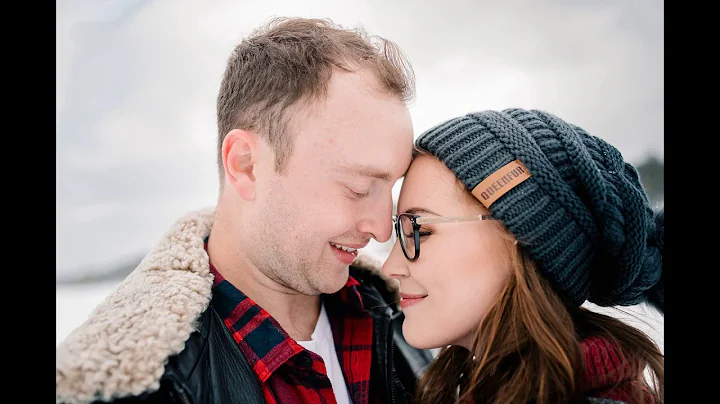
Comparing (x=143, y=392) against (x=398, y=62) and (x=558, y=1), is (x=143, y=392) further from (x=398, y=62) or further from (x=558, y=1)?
(x=558, y=1)

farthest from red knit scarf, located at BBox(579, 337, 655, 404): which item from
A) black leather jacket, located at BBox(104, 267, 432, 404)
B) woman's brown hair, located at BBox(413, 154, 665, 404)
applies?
black leather jacket, located at BBox(104, 267, 432, 404)

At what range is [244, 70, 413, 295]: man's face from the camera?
1460 mm

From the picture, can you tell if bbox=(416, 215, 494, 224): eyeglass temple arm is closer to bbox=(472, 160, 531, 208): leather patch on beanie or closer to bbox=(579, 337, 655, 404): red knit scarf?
bbox=(472, 160, 531, 208): leather patch on beanie

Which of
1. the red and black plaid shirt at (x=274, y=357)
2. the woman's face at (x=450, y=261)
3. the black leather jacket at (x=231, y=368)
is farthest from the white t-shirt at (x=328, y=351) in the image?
the woman's face at (x=450, y=261)

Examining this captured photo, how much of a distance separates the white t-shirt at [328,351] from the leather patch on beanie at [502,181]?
698 millimetres

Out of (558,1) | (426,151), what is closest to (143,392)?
(426,151)

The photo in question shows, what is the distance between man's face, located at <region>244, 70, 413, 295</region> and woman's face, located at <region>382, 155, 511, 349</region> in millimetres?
106

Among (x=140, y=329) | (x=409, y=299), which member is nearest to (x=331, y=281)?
(x=409, y=299)

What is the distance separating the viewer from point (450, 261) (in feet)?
4.64

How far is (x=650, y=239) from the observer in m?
1.51

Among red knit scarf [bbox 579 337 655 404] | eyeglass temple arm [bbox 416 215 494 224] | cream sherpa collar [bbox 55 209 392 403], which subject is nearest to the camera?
cream sherpa collar [bbox 55 209 392 403]

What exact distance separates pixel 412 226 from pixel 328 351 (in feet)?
1.69

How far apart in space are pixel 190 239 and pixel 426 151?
722mm

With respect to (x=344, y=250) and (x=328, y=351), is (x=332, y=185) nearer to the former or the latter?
(x=344, y=250)
